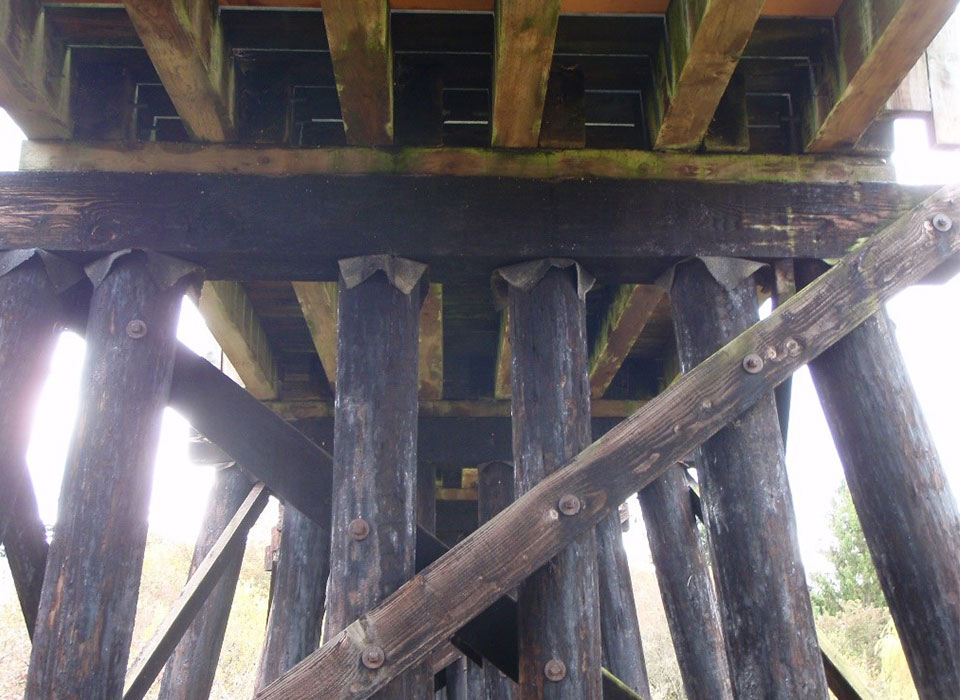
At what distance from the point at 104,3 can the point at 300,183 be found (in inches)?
34.6

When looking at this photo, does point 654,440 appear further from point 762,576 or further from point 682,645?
point 682,645

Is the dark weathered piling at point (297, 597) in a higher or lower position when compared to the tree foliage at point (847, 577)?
lower

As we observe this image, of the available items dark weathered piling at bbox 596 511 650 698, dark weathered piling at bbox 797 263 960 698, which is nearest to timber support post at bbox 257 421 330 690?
dark weathered piling at bbox 596 511 650 698

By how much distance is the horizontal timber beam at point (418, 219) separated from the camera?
10.4 ft

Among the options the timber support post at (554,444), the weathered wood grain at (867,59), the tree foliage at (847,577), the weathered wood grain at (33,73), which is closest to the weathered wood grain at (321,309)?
the timber support post at (554,444)

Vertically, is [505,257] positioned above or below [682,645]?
above

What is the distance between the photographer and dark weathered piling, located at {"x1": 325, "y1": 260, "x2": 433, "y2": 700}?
9.02 ft

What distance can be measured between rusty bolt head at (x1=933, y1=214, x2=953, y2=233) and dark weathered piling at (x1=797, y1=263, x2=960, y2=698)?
36 cm

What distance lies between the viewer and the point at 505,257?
3.19 meters

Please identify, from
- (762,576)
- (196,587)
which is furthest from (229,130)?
(762,576)

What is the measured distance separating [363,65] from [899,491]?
7.36 feet

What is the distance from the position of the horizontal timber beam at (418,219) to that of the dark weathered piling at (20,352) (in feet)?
0.38

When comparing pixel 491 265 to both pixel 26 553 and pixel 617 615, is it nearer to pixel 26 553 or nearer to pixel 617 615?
pixel 26 553

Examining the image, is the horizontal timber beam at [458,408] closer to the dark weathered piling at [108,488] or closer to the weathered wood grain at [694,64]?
the dark weathered piling at [108,488]
